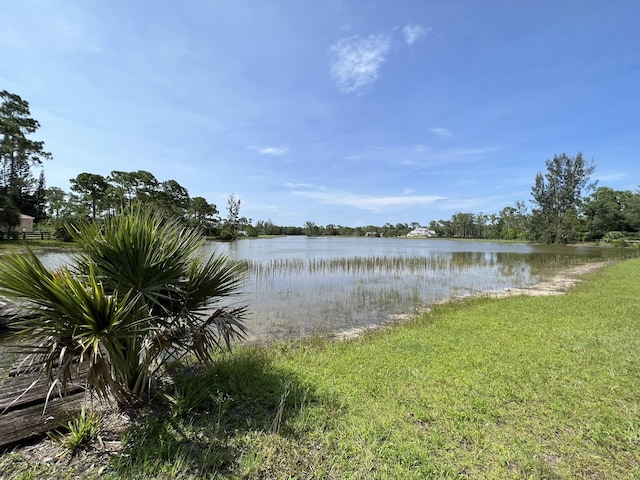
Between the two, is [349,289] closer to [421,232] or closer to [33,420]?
[33,420]

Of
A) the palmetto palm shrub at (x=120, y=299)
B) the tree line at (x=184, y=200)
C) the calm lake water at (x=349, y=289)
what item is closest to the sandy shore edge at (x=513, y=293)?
the calm lake water at (x=349, y=289)

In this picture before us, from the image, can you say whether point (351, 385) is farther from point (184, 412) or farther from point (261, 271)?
point (261, 271)

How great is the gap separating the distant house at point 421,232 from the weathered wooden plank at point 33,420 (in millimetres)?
123700

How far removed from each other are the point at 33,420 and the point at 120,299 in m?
1.27

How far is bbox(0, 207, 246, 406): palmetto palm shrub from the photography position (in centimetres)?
225

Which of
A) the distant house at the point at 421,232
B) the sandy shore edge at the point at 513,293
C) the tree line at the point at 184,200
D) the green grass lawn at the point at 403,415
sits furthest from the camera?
the distant house at the point at 421,232

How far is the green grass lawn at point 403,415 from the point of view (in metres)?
2.15

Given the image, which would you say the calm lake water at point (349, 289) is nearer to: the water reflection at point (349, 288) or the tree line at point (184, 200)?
the water reflection at point (349, 288)

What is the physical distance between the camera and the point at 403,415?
9.22 ft

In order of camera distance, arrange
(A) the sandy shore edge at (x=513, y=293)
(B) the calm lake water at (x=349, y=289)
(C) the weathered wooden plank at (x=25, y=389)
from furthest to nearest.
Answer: (B) the calm lake water at (x=349, y=289)
(A) the sandy shore edge at (x=513, y=293)
(C) the weathered wooden plank at (x=25, y=389)

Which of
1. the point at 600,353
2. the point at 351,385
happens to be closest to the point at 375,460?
the point at 351,385

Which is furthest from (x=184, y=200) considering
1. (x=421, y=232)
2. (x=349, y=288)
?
(x=421, y=232)

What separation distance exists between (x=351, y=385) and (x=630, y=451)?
8.10 feet

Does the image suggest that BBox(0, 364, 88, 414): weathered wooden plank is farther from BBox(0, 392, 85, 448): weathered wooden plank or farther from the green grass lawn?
the green grass lawn
